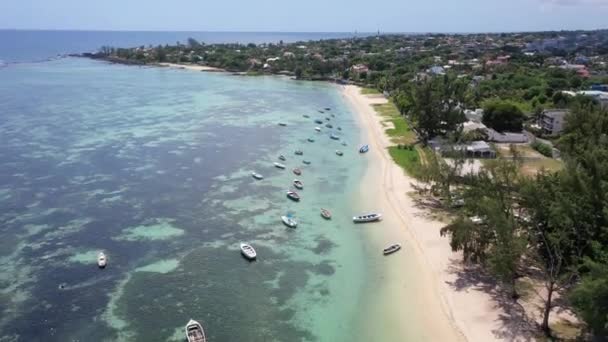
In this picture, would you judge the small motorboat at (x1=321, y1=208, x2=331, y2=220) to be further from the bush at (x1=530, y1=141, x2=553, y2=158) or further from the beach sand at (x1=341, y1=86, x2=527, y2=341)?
the bush at (x1=530, y1=141, x2=553, y2=158)

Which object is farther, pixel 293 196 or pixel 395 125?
pixel 395 125

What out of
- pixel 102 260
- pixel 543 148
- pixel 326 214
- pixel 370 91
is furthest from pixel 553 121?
pixel 102 260

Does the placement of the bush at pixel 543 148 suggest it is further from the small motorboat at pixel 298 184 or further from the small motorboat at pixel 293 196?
the small motorboat at pixel 293 196

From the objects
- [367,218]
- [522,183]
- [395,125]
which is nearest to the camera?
[522,183]

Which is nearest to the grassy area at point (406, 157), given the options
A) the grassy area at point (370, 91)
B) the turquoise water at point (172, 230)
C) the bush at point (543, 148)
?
the turquoise water at point (172, 230)

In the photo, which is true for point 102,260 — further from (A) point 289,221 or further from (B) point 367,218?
(B) point 367,218

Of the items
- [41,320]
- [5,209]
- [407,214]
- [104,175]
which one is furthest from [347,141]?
[41,320]
